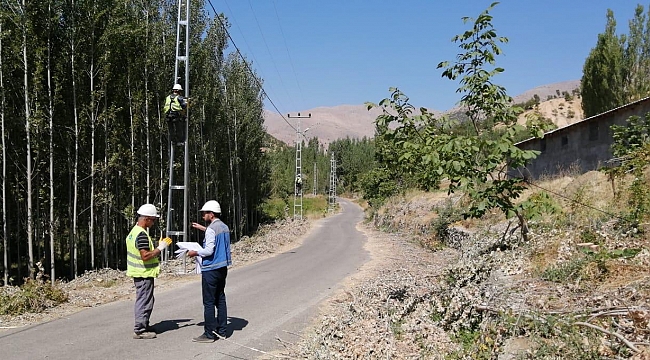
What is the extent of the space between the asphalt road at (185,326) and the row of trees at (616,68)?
91.9ft

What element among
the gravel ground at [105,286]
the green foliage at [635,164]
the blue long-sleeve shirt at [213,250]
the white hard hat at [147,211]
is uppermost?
the green foliage at [635,164]

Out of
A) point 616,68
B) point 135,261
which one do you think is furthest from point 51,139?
point 616,68

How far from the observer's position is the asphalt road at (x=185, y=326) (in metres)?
6.63

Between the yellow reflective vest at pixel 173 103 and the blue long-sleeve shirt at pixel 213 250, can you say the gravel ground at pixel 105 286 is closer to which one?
the blue long-sleeve shirt at pixel 213 250

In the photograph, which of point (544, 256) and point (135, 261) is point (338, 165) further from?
point (135, 261)

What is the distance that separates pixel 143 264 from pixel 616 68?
3490 cm

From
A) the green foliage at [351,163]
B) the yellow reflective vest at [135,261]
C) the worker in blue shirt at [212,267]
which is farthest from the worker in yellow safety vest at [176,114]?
the green foliage at [351,163]

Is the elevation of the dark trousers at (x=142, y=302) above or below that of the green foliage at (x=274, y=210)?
above

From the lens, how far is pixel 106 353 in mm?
6539

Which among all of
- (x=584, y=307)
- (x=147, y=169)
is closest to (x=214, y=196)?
(x=147, y=169)

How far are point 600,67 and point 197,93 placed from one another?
2641 centimetres

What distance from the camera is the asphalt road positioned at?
663cm

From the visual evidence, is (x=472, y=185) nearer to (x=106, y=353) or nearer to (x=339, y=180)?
(x=106, y=353)

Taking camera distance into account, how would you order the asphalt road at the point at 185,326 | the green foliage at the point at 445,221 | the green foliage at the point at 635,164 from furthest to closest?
the green foliage at the point at 445,221 → the green foliage at the point at 635,164 → the asphalt road at the point at 185,326
